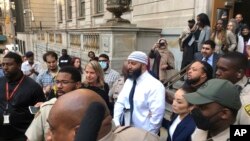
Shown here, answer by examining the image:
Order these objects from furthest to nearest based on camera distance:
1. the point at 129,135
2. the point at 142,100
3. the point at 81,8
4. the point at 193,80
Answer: the point at 81,8, the point at 142,100, the point at 193,80, the point at 129,135

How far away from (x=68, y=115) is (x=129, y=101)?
2.27 metres

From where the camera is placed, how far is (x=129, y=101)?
3.50m

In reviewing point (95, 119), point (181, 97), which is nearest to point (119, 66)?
point (181, 97)

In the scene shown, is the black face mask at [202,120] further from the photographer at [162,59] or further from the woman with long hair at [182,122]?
the photographer at [162,59]

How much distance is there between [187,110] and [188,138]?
0.97 ft

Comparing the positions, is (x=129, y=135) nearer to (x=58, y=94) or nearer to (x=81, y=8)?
(x=58, y=94)

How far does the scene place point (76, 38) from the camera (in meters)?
13.5

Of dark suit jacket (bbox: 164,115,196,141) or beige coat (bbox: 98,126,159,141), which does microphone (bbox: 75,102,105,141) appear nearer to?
beige coat (bbox: 98,126,159,141)

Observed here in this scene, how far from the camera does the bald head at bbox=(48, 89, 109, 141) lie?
4.06 feet

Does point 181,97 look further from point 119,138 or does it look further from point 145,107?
point 119,138

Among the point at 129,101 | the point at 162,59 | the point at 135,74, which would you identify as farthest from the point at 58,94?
the point at 162,59

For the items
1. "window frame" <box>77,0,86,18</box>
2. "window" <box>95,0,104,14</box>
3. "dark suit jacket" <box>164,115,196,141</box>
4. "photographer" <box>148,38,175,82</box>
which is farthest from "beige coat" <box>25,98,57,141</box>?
"window frame" <box>77,0,86,18</box>

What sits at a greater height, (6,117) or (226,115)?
(226,115)

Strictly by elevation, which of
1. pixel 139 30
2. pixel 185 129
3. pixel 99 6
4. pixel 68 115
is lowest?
pixel 185 129
